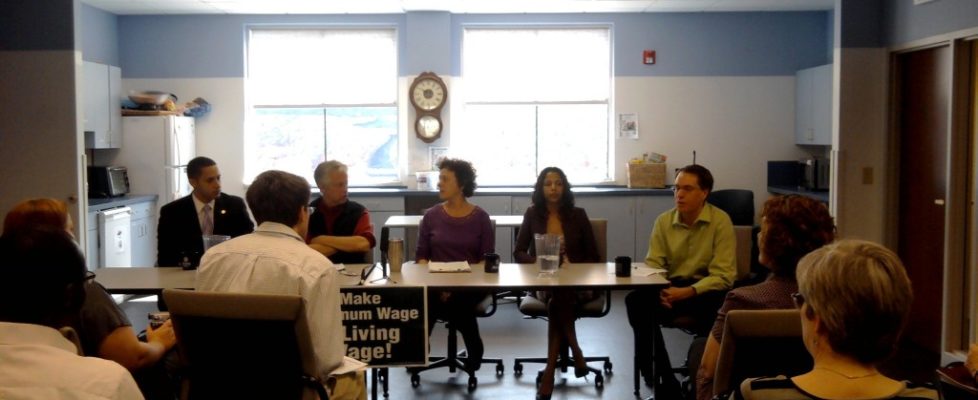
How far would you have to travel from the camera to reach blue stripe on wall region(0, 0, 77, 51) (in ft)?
18.8

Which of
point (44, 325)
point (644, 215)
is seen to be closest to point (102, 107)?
point (644, 215)

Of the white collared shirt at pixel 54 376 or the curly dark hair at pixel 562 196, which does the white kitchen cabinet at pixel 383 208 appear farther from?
the white collared shirt at pixel 54 376

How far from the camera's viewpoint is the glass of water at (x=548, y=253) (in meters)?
4.18

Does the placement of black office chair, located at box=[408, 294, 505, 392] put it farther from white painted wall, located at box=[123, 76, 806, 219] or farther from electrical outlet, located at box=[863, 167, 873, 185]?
white painted wall, located at box=[123, 76, 806, 219]

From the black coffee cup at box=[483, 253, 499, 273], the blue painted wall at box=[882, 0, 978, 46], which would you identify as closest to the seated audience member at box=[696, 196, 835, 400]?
the black coffee cup at box=[483, 253, 499, 273]

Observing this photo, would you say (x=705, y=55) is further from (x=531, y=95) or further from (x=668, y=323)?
(x=668, y=323)

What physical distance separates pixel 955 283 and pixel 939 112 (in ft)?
3.10

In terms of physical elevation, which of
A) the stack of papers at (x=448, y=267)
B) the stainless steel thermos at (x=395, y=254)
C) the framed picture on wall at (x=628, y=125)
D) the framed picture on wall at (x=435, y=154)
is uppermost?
the framed picture on wall at (x=628, y=125)

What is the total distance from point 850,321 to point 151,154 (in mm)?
7289

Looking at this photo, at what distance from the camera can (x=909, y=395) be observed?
175 cm

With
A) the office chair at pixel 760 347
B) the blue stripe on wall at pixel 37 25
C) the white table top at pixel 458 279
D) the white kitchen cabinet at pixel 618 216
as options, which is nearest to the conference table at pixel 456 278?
the white table top at pixel 458 279

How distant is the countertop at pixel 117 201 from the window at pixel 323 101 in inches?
39.9

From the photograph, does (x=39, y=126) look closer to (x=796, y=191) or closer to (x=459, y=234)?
(x=459, y=234)

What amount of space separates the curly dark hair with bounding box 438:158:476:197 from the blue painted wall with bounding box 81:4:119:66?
169 inches
